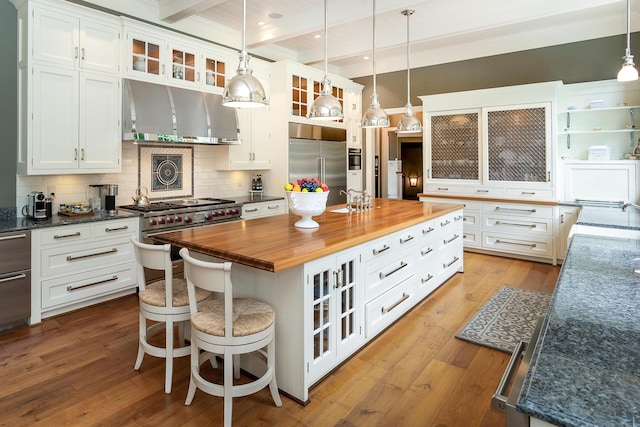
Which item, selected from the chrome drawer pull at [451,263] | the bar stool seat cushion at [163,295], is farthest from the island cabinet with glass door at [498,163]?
the bar stool seat cushion at [163,295]

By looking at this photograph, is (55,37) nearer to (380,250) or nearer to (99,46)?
(99,46)

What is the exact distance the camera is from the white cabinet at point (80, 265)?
337cm

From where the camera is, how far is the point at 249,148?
5.45 m

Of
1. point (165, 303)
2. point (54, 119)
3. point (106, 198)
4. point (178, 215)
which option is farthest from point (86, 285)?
point (165, 303)

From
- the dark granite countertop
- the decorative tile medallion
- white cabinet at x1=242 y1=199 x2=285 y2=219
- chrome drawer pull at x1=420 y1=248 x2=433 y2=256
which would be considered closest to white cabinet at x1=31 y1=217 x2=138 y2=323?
the decorative tile medallion

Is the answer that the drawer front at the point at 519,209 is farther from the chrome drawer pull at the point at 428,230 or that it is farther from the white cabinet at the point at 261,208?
the white cabinet at the point at 261,208

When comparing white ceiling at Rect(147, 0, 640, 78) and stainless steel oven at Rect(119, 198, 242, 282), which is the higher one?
white ceiling at Rect(147, 0, 640, 78)

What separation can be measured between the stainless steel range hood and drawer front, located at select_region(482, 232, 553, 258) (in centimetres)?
387

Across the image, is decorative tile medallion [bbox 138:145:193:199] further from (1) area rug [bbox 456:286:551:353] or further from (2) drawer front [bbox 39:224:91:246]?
(1) area rug [bbox 456:286:551:353]

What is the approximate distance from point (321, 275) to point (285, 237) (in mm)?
426

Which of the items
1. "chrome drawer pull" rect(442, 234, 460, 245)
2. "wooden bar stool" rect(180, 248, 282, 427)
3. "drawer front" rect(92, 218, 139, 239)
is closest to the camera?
"wooden bar stool" rect(180, 248, 282, 427)

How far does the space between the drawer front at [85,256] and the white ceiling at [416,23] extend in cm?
261

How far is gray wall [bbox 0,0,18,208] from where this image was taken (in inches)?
141

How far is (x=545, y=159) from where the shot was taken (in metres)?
5.33
